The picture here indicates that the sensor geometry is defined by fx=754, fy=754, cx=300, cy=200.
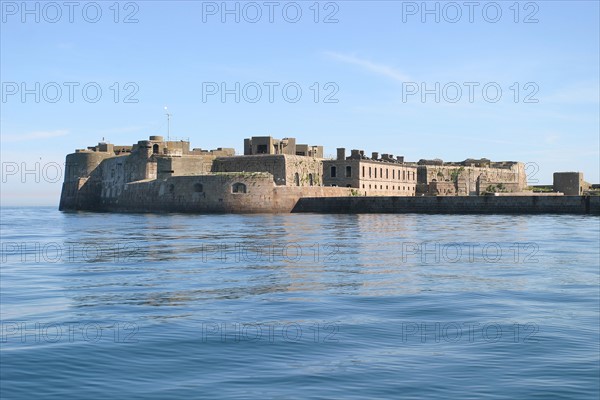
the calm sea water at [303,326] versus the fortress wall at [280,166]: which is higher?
the fortress wall at [280,166]

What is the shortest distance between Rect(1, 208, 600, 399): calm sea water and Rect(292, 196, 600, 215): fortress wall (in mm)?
37108

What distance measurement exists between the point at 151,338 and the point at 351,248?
17.3m

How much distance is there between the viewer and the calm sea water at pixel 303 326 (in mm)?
9359

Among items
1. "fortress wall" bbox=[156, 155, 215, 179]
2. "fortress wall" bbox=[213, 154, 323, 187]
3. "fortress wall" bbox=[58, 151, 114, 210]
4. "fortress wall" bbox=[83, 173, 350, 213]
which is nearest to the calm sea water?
"fortress wall" bbox=[83, 173, 350, 213]

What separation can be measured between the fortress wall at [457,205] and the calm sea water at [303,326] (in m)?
37.1

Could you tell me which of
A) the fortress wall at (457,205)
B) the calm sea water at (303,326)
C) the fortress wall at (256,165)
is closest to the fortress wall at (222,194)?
the fortress wall at (457,205)

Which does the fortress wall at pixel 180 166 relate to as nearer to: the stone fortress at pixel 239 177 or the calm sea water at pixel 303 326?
the stone fortress at pixel 239 177

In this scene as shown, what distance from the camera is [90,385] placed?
9406 millimetres

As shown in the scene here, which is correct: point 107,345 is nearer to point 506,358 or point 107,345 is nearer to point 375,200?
point 506,358

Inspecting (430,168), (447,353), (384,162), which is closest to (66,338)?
(447,353)

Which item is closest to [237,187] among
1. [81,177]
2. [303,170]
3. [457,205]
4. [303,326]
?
[303,170]

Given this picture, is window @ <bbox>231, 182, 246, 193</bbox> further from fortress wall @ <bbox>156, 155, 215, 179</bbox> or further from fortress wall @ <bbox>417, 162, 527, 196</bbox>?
fortress wall @ <bbox>417, 162, 527, 196</bbox>

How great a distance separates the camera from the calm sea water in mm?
9359

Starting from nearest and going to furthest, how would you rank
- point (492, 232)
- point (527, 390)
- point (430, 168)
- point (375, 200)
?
point (527, 390) → point (492, 232) → point (375, 200) → point (430, 168)
